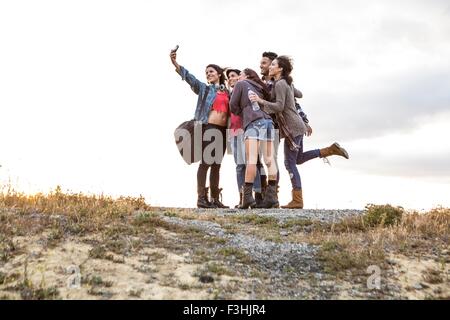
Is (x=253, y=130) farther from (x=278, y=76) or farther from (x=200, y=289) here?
(x=200, y=289)

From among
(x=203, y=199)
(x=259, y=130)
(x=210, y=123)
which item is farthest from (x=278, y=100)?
(x=203, y=199)

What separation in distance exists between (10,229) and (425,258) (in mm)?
5990

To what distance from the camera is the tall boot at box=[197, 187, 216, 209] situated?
12789 millimetres

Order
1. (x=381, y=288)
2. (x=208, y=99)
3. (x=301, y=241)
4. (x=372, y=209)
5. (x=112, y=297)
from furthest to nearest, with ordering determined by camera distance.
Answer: (x=208, y=99) → (x=372, y=209) → (x=301, y=241) → (x=381, y=288) → (x=112, y=297)

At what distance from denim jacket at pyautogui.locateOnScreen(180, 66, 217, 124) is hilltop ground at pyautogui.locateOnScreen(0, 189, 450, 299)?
11.5 feet

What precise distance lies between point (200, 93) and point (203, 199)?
2501mm

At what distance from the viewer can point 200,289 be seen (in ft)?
20.5

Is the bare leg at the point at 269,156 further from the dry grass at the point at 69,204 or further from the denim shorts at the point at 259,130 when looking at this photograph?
the dry grass at the point at 69,204

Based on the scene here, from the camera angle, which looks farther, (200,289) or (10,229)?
(10,229)

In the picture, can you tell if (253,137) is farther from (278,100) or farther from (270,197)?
(270,197)

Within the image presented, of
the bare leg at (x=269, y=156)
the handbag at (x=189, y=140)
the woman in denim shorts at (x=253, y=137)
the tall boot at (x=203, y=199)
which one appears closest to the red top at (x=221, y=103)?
the handbag at (x=189, y=140)

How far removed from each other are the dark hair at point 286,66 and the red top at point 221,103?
1501 millimetres

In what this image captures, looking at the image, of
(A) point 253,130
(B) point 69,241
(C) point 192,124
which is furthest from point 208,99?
(B) point 69,241

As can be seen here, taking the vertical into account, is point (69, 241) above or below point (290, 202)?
below
